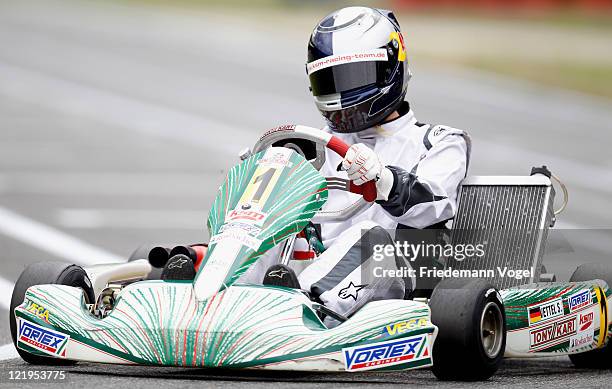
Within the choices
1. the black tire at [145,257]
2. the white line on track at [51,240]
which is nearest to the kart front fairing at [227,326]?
the black tire at [145,257]

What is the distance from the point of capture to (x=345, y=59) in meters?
6.62

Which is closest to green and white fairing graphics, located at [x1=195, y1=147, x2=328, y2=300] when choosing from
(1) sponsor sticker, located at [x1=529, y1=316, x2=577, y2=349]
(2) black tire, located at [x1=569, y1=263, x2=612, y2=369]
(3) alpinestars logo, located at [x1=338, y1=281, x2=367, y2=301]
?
(3) alpinestars logo, located at [x1=338, y1=281, x2=367, y2=301]

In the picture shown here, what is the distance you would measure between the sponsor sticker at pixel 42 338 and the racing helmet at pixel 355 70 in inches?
69.5

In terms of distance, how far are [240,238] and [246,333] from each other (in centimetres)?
63

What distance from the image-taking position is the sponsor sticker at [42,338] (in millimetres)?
5762

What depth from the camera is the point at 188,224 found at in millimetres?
12969

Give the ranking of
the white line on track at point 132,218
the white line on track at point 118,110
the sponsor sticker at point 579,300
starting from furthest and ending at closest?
1. the white line on track at point 118,110
2. the white line on track at point 132,218
3. the sponsor sticker at point 579,300

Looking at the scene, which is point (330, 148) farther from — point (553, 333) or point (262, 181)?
point (553, 333)

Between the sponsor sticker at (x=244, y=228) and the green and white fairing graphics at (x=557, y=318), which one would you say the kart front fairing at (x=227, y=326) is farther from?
the green and white fairing graphics at (x=557, y=318)

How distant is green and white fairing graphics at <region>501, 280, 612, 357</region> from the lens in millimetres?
6227

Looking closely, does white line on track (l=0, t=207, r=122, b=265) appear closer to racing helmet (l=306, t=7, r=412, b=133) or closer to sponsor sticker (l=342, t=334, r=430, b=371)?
racing helmet (l=306, t=7, r=412, b=133)

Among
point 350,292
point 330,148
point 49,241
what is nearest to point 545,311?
point 350,292

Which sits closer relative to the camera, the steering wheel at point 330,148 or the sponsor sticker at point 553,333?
the steering wheel at point 330,148

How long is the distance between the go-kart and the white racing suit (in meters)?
0.12
